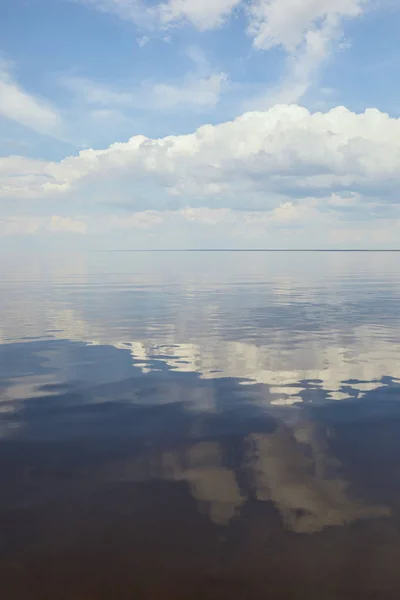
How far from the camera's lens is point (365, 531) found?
25.7 ft

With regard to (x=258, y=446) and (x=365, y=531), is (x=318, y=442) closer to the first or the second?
(x=258, y=446)

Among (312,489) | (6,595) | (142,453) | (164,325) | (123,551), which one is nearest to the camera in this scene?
(6,595)

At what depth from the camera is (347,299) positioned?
43.4m

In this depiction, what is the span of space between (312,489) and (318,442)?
2.47 meters

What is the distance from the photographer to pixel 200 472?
9.94 m

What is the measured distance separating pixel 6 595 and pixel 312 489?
18.2ft

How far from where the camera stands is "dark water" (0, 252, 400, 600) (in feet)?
22.6

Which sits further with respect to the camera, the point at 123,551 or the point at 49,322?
the point at 49,322

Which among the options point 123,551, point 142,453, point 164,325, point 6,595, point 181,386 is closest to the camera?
point 6,595

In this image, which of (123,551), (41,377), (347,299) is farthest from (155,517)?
(347,299)

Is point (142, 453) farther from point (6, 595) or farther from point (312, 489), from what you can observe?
point (6, 595)

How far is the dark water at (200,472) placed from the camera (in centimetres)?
688

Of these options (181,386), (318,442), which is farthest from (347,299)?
(318,442)

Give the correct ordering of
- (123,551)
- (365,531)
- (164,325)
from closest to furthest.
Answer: (123,551) < (365,531) < (164,325)
